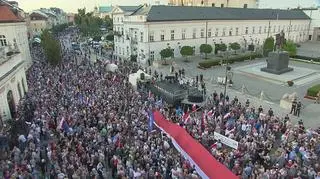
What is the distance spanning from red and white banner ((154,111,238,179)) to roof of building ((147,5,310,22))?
2791cm

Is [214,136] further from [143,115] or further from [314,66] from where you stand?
[314,66]

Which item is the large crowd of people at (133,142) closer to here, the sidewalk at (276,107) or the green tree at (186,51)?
the sidewalk at (276,107)

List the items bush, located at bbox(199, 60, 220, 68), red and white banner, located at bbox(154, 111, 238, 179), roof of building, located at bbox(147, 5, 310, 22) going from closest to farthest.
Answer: red and white banner, located at bbox(154, 111, 238, 179)
bush, located at bbox(199, 60, 220, 68)
roof of building, located at bbox(147, 5, 310, 22)

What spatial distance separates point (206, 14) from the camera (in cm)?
4938

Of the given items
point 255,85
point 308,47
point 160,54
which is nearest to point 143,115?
point 255,85

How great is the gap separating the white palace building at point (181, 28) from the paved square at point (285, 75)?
11820mm

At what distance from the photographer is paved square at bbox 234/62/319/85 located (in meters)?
32.6

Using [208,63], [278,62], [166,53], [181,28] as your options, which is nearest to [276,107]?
[278,62]

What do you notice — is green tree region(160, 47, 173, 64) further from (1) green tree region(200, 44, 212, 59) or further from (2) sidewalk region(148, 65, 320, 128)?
(2) sidewalk region(148, 65, 320, 128)

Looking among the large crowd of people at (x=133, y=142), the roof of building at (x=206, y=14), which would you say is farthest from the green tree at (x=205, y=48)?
the large crowd of people at (x=133, y=142)

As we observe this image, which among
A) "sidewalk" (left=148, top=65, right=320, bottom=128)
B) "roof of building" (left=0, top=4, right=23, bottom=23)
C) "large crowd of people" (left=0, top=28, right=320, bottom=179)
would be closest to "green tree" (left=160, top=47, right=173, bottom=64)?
"sidewalk" (left=148, top=65, right=320, bottom=128)

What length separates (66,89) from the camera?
24.9m

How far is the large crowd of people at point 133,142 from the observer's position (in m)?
13.1

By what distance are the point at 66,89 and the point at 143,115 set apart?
9.08 meters
